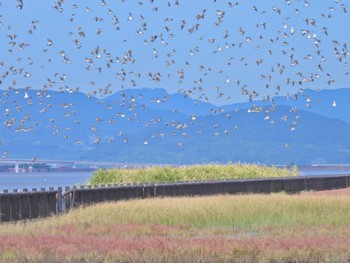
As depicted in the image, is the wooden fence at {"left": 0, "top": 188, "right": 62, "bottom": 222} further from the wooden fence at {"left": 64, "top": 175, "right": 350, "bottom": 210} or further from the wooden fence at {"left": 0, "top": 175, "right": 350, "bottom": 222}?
the wooden fence at {"left": 64, "top": 175, "right": 350, "bottom": 210}

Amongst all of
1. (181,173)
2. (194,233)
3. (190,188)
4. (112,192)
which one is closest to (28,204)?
(112,192)

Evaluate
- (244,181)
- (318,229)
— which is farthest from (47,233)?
(244,181)

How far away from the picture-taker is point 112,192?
44.4 m

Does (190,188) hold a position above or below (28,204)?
above

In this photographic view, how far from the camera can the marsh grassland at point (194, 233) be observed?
1844 centimetres

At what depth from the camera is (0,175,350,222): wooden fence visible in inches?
1398

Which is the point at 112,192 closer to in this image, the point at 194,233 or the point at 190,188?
the point at 190,188

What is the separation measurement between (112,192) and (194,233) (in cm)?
1912

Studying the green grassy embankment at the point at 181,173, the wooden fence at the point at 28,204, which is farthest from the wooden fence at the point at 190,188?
the green grassy embankment at the point at 181,173

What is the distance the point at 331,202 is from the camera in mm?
35375

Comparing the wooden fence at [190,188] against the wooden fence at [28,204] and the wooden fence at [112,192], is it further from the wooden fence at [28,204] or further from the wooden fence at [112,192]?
the wooden fence at [28,204]

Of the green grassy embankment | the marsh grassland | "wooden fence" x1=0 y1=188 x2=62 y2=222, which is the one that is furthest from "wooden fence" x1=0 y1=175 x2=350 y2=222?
the green grassy embankment

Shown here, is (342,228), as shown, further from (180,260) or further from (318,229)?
(180,260)

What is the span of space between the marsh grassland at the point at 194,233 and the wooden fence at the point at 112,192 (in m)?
3.08
